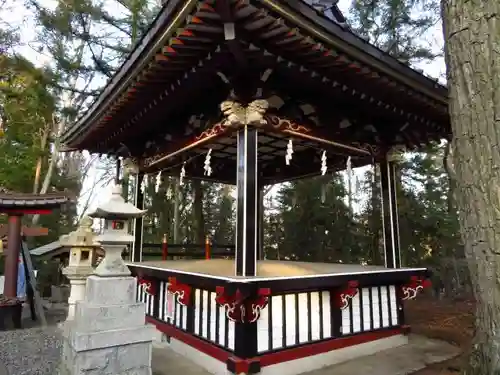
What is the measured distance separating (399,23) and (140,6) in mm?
6930

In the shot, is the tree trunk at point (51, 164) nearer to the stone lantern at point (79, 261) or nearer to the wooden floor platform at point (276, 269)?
the stone lantern at point (79, 261)

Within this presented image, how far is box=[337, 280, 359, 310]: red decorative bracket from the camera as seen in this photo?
3746mm

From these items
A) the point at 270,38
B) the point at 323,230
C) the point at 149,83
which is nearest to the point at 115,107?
the point at 149,83

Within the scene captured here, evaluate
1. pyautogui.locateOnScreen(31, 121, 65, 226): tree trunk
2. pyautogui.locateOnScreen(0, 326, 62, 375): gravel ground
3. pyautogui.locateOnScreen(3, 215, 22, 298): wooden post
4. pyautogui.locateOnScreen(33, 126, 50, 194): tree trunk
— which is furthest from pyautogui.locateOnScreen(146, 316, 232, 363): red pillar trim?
pyautogui.locateOnScreen(33, 126, 50, 194): tree trunk

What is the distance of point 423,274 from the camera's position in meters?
Result: 4.57

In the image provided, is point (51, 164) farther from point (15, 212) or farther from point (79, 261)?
point (79, 261)

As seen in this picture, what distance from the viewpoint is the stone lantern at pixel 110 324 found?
257 centimetres

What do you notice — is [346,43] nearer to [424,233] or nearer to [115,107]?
[115,107]

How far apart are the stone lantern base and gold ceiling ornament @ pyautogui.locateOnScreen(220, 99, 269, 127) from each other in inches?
70.3

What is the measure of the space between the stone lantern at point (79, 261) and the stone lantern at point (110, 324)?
2231mm

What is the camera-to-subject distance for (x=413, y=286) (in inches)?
177

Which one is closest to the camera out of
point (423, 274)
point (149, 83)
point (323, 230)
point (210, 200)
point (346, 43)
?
point (346, 43)

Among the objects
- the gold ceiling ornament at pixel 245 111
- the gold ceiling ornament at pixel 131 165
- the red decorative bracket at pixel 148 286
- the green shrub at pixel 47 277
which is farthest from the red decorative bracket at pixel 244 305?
the green shrub at pixel 47 277

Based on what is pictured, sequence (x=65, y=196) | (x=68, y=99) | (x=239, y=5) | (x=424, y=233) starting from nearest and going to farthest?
(x=239, y=5) → (x=65, y=196) → (x=424, y=233) → (x=68, y=99)
